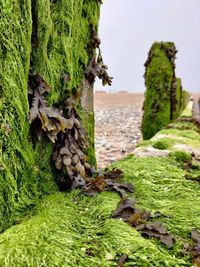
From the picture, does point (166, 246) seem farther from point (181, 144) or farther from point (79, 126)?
point (181, 144)

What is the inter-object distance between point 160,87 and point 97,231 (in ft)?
38.0

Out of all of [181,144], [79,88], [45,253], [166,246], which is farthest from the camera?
[181,144]

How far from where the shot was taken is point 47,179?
2893 millimetres

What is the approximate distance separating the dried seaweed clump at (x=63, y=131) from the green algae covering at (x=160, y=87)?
9729mm

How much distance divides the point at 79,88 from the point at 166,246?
1962 millimetres

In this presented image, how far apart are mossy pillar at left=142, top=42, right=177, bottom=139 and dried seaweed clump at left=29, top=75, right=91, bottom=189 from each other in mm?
9757

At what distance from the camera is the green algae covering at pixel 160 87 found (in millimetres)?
12970

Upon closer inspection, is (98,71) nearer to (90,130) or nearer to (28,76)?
(90,130)

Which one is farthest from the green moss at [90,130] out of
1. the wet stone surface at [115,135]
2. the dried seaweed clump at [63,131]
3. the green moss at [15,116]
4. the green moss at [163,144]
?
the wet stone surface at [115,135]

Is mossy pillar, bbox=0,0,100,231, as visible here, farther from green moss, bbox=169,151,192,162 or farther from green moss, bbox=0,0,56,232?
green moss, bbox=169,151,192,162

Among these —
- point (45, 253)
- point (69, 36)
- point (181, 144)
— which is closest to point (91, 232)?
point (45, 253)

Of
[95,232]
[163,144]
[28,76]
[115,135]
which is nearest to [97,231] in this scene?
[95,232]

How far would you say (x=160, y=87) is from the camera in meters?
13.4

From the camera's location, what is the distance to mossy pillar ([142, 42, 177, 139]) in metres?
13.0
